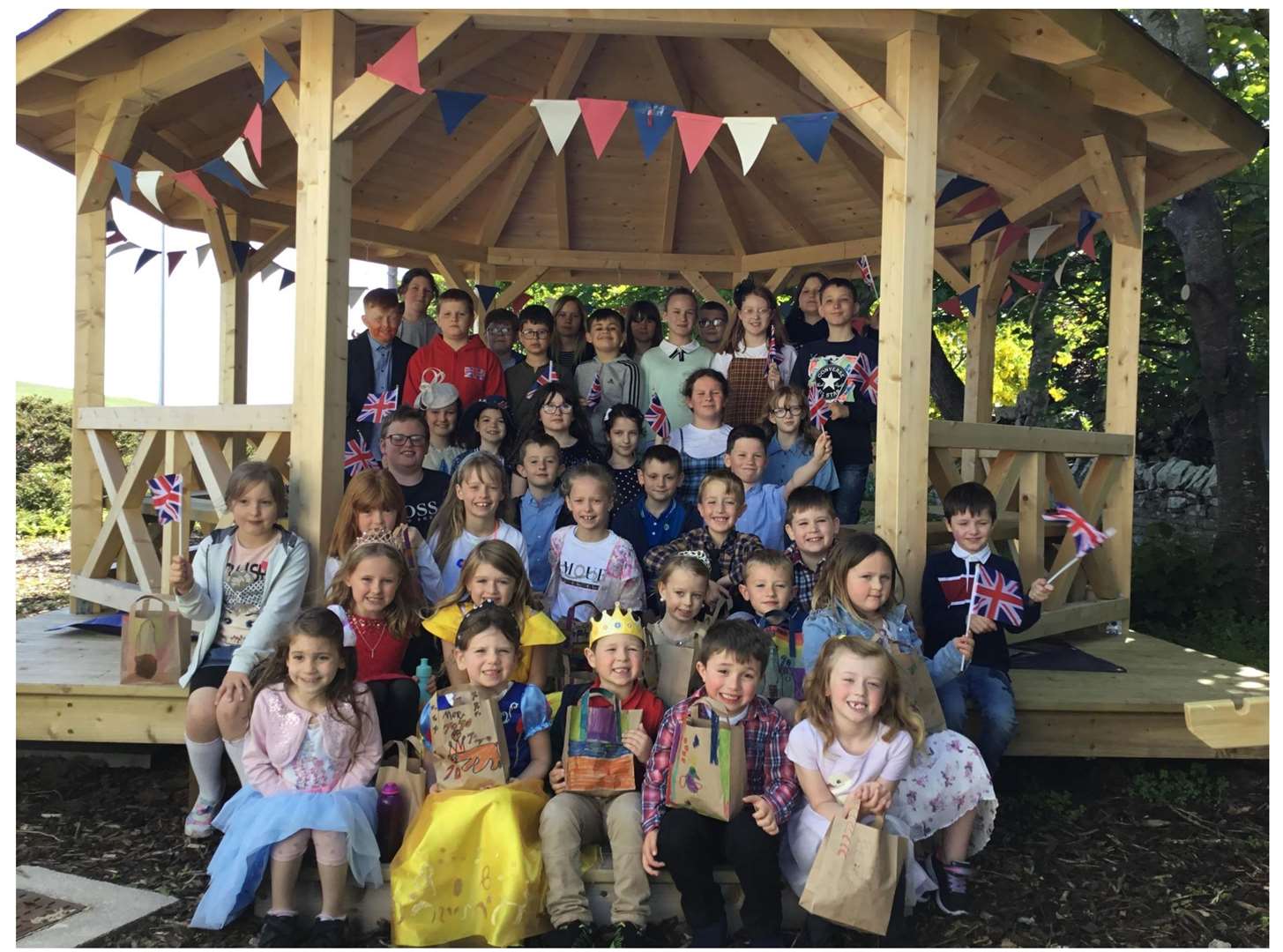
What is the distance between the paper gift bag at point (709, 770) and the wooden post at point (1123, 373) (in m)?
4.06

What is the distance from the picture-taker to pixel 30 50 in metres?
5.43

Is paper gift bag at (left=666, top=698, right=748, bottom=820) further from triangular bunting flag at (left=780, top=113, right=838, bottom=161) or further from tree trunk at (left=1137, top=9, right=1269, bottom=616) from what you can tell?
tree trunk at (left=1137, top=9, right=1269, bottom=616)

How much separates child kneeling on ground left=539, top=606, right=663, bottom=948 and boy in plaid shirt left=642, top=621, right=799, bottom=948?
72 mm

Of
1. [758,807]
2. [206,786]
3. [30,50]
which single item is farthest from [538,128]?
[758,807]

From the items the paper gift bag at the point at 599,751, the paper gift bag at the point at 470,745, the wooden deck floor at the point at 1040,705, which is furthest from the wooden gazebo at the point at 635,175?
the paper gift bag at the point at 599,751

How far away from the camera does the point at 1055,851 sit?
4484 mm

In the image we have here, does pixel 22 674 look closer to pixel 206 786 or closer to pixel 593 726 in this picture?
pixel 206 786

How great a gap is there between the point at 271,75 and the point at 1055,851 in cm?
493

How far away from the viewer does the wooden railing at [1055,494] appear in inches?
214

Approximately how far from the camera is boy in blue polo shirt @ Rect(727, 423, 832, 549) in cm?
504

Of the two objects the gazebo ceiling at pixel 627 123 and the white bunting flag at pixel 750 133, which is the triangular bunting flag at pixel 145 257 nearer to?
the gazebo ceiling at pixel 627 123

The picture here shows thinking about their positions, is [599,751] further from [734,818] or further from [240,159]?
[240,159]

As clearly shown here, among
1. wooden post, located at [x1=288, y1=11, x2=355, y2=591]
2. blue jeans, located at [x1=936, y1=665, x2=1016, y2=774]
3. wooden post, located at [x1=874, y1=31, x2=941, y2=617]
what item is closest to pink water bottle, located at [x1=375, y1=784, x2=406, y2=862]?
wooden post, located at [x1=288, y1=11, x2=355, y2=591]

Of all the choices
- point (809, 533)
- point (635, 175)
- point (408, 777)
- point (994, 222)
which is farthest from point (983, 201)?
point (408, 777)
